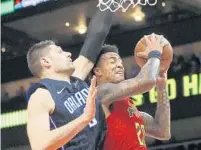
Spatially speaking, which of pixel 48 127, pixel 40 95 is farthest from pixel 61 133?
pixel 40 95

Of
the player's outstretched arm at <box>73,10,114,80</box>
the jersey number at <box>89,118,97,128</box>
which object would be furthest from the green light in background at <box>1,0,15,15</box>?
the jersey number at <box>89,118,97,128</box>

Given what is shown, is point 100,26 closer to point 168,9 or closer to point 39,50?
point 39,50

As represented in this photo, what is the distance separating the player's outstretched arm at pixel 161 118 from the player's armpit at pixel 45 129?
75 cm

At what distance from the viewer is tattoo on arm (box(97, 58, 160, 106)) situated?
2.58 m

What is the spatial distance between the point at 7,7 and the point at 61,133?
3.58 meters

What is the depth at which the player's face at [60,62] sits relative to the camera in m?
2.42

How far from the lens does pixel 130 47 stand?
15.6ft

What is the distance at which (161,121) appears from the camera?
2.84 metres

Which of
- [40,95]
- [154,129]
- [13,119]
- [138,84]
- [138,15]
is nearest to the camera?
[40,95]

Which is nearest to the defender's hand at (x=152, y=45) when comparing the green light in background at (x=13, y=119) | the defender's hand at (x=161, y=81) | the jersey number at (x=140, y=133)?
the defender's hand at (x=161, y=81)

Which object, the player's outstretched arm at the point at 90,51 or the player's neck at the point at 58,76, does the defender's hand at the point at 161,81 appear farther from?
the player's neck at the point at 58,76

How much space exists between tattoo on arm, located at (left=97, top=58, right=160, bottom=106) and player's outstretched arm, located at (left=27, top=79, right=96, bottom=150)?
1.46ft

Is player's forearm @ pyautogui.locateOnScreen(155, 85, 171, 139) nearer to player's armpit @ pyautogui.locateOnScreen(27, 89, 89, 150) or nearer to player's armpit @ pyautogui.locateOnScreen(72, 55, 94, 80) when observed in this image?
player's armpit @ pyautogui.locateOnScreen(72, 55, 94, 80)

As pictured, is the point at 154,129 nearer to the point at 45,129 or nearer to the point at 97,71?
the point at 97,71
